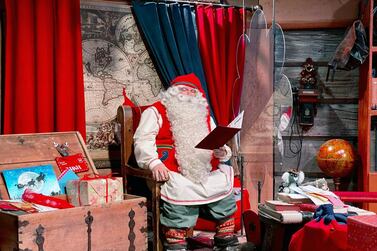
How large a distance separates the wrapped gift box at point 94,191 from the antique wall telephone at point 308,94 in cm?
214

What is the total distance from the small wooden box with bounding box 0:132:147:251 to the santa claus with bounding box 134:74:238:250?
0.26 metres

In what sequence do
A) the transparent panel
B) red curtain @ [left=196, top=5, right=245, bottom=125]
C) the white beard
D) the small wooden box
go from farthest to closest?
red curtain @ [left=196, top=5, right=245, bottom=125] < the transparent panel < the white beard < the small wooden box

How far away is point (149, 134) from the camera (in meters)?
3.73

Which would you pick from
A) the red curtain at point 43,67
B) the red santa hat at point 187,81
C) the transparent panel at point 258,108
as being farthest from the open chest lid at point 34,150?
the transparent panel at point 258,108

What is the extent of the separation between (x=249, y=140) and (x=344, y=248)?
2223 millimetres

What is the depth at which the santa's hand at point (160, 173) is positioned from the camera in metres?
3.46

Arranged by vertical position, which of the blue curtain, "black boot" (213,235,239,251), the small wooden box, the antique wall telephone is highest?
the blue curtain

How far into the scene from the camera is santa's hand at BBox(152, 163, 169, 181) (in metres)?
3.46

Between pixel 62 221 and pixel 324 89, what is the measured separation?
114 inches

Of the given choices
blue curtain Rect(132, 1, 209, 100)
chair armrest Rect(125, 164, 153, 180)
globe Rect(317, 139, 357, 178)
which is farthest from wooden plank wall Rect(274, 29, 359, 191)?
chair armrest Rect(125, 164, 153, 180)

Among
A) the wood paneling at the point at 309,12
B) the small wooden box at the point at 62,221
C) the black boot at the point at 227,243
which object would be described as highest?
the wood paneling at the point at 309,12

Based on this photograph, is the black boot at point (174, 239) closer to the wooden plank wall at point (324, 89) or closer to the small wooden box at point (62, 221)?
the small wooden box at point (62, 221)

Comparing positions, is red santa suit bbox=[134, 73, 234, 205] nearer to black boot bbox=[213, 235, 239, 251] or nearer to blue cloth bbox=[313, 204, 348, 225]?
black boot bbox=[213, 235, 239, 251]

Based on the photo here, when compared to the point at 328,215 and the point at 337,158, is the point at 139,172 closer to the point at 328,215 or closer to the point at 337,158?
the point at 328,215
